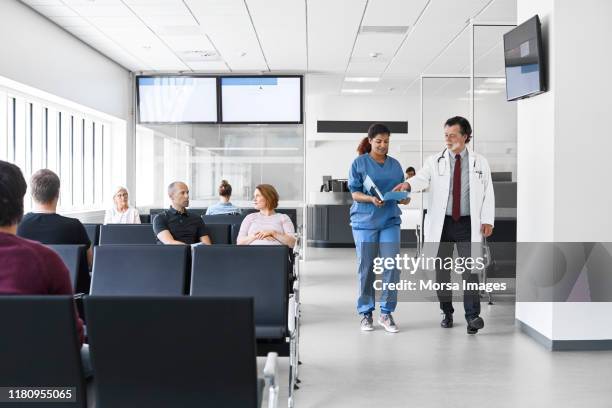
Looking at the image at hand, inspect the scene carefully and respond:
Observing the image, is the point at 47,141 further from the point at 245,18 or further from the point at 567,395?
the point at 567,395

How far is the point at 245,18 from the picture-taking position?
7426 millimetres

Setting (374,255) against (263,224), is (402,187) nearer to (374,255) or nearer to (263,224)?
(374,255)

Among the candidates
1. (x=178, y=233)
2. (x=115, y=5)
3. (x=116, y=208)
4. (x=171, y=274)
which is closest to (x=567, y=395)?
(x=171, y=274)

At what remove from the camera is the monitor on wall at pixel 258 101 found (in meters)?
10.3

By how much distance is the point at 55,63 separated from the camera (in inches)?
300

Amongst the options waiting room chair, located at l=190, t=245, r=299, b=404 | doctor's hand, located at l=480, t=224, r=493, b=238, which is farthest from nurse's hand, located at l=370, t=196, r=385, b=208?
waiting room chair, located at l=190, t=245, r=299, b=404

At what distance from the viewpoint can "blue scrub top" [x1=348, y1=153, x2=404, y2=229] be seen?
5230mm

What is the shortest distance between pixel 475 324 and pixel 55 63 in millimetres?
5630

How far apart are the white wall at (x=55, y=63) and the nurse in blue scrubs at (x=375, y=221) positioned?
3.70 m

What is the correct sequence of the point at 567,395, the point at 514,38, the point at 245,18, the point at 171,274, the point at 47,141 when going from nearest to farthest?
the point at 171,274, the point at 567,395, the point at 514,38, the point at 245,18, the point at 47,141

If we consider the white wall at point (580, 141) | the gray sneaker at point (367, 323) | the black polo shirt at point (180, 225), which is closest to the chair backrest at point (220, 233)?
the black polo shirt at point (180, 225)

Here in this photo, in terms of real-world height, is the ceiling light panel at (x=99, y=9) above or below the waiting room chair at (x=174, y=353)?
above

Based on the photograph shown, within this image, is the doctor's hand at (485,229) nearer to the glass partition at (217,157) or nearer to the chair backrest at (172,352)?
the chair backrest at (172,352)

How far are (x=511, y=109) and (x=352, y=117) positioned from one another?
3.59m
